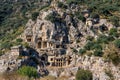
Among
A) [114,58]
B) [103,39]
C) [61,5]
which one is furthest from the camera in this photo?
[61,5]

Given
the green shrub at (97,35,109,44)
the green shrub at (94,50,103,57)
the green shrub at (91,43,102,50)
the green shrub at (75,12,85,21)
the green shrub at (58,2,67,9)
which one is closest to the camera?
the green shrub at (94,50,103,57)

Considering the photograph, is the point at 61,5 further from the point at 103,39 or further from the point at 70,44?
the point at 103,39

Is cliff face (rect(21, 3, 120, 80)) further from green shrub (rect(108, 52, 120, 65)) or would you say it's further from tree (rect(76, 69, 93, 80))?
tree (rect(76, 69, 93, 80))

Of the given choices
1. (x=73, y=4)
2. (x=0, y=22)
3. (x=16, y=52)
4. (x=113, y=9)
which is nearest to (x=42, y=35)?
(x=16, y=52)

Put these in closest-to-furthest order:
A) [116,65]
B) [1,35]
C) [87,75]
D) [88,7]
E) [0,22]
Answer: [87,75], [116,65], [88,7], [1,35], [0,22]

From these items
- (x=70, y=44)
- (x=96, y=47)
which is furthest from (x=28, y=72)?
(x=96, y=47)

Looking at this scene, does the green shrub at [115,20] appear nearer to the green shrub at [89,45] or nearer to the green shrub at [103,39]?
the green shrub at [103,39]

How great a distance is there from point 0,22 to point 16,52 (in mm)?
56218

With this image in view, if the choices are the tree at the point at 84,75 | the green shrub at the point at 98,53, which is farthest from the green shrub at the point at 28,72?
the green shrub at the point at 98,53

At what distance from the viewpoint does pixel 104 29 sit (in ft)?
331

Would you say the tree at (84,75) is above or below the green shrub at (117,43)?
below

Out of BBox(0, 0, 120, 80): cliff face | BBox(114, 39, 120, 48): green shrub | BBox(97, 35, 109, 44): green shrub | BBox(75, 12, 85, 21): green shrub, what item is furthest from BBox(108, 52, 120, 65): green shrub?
BBox(75, 12, 85, 21): green shrub

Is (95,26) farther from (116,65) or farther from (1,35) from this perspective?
(1,35)

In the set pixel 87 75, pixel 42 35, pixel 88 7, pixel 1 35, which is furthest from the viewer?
pixel 1 35
